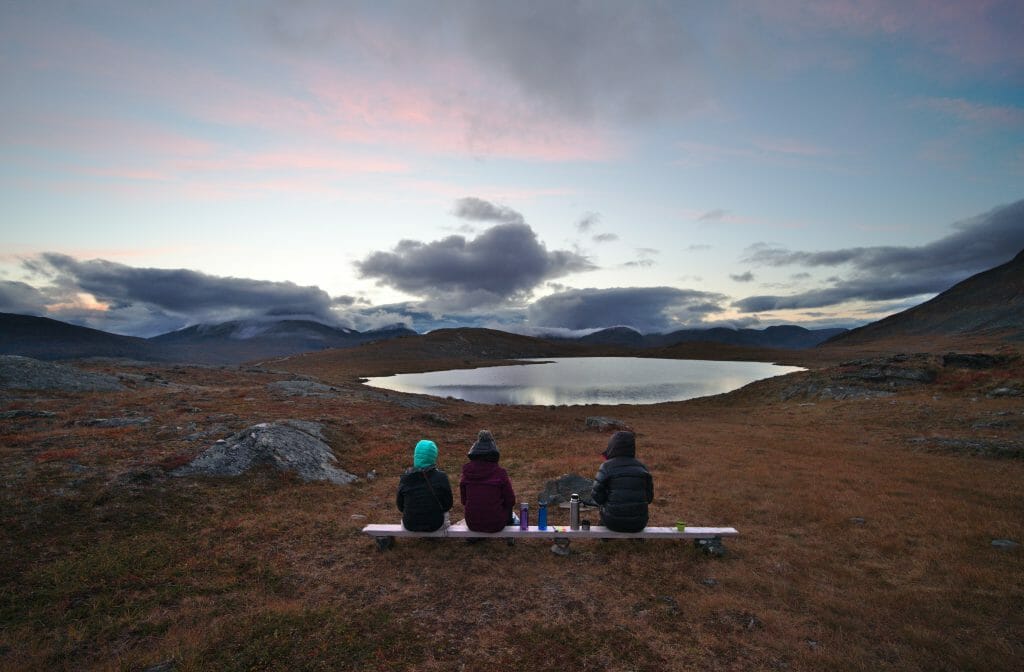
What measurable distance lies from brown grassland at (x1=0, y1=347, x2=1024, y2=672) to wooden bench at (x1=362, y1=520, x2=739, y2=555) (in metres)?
0.36

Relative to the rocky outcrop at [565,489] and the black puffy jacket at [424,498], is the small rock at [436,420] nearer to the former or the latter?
the rocky outcrop at [565,489]

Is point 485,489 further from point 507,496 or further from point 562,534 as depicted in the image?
point 562,534

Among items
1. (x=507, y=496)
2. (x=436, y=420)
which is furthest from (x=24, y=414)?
(x=507, y=496)

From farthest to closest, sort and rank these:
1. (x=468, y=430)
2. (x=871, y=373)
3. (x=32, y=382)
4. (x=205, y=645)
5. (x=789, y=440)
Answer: (x=871, y=373), (x=32, y=382), (x=468, y=430), (x=789, y=440), (x=205, y=645)

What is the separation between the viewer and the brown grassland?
22.4 ft

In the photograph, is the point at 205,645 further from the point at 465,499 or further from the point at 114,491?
the point at 114,491

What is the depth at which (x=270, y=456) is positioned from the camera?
632 inches

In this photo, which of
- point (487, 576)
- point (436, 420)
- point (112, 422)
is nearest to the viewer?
point (487, 576)

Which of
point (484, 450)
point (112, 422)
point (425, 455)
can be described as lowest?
point (112, 422)

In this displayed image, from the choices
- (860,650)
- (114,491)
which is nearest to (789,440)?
(860,650)

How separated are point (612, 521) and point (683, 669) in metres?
3.83

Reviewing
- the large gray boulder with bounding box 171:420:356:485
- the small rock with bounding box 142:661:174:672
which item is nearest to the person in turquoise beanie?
the small rock with bounding box 142:661:174:672

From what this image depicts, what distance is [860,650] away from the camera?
22.4 ft

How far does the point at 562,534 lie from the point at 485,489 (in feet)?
6.86
